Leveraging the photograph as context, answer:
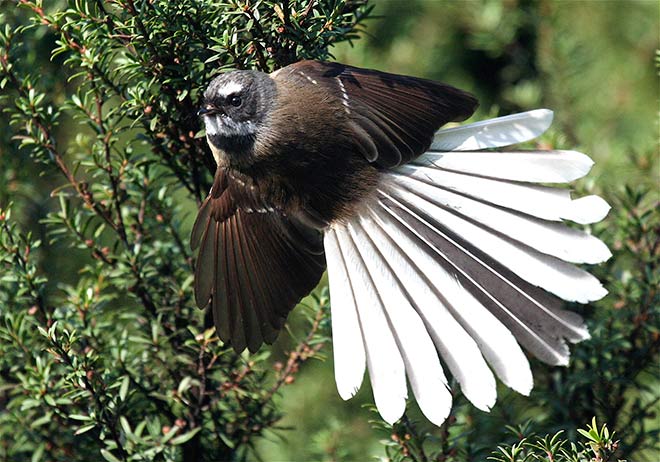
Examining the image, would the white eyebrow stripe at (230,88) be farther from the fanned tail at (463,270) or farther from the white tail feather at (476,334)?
the white tail feather at (476,334)

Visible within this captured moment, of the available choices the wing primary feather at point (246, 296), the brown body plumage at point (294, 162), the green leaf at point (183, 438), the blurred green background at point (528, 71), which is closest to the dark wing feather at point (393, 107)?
the brown body plumage at point (294, 162)

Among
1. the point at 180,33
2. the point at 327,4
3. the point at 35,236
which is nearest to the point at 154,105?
the point at 180,33

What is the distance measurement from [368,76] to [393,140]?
0.72 ft

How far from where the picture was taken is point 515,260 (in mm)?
2727

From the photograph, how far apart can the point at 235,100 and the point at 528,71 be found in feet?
7.46

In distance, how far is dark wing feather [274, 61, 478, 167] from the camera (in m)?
2.79

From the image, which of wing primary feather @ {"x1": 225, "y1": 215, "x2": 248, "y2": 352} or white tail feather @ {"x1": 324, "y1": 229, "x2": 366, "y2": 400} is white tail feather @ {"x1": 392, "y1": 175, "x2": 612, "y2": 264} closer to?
white tail feather @ {"x1": 324, "y1": 229, "x2": 366, "y2": 400}

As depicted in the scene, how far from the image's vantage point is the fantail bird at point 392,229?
2596 millimetres

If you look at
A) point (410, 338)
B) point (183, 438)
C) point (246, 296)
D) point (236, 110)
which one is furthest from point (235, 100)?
point (183, 438)

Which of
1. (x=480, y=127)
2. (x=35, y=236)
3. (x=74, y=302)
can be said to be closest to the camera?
(x=74, y=302)

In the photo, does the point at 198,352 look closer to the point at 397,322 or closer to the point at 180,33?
the point at 397,322

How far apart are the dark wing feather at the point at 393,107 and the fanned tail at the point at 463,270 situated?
13 cm

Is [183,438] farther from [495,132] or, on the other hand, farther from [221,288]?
[495,132]

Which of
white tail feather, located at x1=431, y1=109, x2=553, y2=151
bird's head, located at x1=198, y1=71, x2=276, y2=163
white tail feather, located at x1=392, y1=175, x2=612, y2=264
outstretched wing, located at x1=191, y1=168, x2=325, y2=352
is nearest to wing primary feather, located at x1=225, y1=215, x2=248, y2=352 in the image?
outstretched wing, located at x1=191, y1=168, x2=325, y2=352
